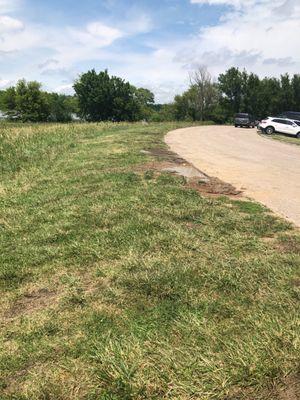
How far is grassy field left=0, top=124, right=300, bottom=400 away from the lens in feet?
10.4

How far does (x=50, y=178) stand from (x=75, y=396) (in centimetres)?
864

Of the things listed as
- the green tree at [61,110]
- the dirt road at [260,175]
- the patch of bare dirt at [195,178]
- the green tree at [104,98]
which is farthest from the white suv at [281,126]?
the green tree at [61,110]

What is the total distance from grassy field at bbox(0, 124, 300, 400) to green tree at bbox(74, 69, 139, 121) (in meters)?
69.8

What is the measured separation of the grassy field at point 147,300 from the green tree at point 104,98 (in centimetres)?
6984

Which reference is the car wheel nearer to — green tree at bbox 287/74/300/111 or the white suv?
the white suv

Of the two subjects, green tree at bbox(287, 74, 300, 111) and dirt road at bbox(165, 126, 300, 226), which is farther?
green tree at bbox(287, 74, 300, 111)

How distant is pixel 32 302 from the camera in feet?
14.8

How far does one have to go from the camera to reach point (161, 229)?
6449 millimetres

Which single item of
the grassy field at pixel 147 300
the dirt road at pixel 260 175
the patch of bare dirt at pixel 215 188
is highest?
the grassy field at pixel 147 300

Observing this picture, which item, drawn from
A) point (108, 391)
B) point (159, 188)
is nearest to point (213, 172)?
point (159, 188)

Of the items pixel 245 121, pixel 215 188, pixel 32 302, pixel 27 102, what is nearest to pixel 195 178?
pixel 215 188

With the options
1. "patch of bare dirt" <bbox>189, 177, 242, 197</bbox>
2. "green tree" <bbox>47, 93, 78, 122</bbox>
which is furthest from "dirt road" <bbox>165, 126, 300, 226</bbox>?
"green tree" <bbox>47, 93, 78, 122</bbox>

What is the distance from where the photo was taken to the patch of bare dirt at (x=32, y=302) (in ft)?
14.3

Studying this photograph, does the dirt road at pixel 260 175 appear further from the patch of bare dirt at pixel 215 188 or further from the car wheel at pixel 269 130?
the car wheel at pixel 269 130
